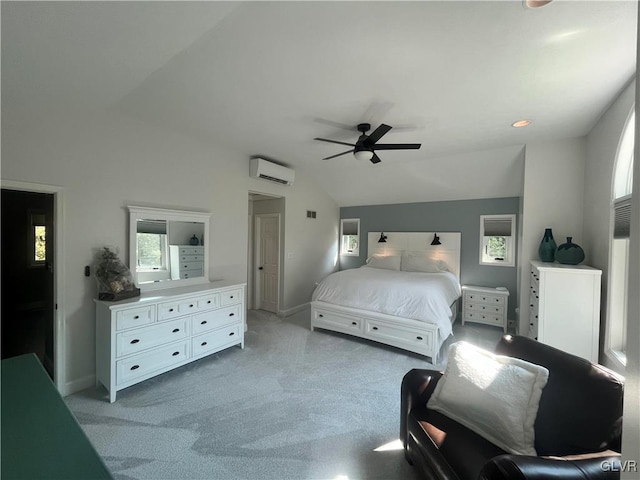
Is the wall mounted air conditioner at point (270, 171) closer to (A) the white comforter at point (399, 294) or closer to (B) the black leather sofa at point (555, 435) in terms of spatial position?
(A) the white comforter at point (399, 294)

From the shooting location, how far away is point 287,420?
2.17 meters

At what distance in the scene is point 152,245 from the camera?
3.03 metres

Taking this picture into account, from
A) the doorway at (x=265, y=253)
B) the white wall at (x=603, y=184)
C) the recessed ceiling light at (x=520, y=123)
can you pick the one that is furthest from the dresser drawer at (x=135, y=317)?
the recessed ceiling light at (x=520, y=123)

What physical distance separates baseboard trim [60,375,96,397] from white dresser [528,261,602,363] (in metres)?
4.51

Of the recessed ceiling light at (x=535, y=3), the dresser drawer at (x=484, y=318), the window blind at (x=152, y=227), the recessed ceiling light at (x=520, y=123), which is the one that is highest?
the recessed ceiling light at (x=520, y=123)

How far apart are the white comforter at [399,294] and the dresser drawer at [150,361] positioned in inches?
78.9

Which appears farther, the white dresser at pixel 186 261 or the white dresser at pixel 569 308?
the white dresser at pixel 186 261

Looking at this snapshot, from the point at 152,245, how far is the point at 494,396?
3390mm

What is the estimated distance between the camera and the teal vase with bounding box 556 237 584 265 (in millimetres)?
2824

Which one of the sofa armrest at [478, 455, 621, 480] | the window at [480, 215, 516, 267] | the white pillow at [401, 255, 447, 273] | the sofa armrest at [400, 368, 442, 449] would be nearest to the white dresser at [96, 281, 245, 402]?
the sofa armrest at [400, 368, 442, 449]

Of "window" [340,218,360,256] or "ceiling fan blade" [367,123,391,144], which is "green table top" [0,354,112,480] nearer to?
"ceiling fan blade" [367,123,391,144]

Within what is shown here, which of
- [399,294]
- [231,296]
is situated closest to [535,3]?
[399,294]

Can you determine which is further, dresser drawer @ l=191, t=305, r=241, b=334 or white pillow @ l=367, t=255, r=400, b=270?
white pillow @ l=367, t=255, r=400, b=270

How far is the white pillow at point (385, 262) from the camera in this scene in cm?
526
